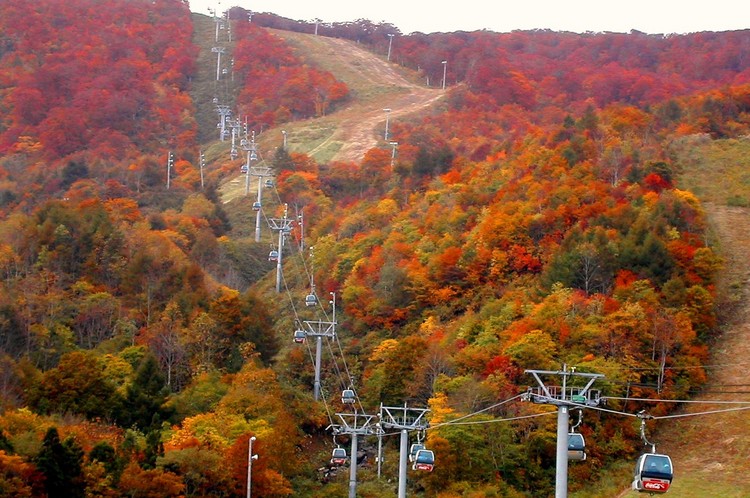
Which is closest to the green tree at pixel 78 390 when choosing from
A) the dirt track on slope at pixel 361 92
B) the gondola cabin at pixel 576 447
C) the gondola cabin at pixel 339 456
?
the gondola cabin at pixel 339 456

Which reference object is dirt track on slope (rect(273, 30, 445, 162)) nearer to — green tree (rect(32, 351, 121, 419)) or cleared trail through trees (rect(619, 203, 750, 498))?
cleared trail through trees (rect(619, 203, 750, 498))

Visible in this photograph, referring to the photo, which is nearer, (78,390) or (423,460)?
(423,460)

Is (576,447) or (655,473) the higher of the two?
(655,473)

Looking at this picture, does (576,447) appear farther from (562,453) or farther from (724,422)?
(724,422)

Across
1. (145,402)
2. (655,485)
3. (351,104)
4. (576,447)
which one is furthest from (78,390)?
(351,104)

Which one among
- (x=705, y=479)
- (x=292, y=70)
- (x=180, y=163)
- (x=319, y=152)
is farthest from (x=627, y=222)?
(x=292, y=70)

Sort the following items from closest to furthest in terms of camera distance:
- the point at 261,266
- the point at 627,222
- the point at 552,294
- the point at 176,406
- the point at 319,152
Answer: the point at 176,406
the point at 552,294
the point at 627,222
the point at 261,266
the point at 319,152

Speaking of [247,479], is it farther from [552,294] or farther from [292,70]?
[292,70]

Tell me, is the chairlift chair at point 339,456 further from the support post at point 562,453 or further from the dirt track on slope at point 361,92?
the dirt track on slope at point 361,92
